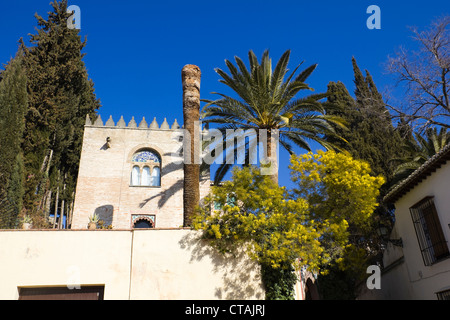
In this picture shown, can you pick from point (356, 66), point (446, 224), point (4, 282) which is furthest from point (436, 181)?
point (356, 66)

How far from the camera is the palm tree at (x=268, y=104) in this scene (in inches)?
496

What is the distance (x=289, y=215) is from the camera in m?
9.49

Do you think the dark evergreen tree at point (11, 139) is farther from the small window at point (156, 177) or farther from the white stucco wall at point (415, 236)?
the white stucco wall at point (415, 236)

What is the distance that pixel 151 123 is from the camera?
20656 millimetres

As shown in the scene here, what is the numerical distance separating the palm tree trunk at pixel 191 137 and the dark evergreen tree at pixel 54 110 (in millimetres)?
7031

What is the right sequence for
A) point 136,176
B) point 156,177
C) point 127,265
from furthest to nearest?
point 156,177
point 136,176
point 127,265

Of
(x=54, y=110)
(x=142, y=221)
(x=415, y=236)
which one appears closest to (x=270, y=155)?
(x=415, y=236)

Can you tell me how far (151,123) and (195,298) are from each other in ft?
42.8

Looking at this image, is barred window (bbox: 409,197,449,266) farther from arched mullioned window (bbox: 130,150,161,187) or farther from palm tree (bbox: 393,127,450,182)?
arched mullioned window (bbox: 130,150,161,187)

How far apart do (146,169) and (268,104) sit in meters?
9.34

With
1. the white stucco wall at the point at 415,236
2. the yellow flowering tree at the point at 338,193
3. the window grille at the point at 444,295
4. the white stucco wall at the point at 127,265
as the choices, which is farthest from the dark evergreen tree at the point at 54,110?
the window grille at the point at 444,295

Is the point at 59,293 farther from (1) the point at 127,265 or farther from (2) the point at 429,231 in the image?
(2) the point at 429,231

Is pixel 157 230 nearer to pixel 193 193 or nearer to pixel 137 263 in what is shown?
pixel 137 263
